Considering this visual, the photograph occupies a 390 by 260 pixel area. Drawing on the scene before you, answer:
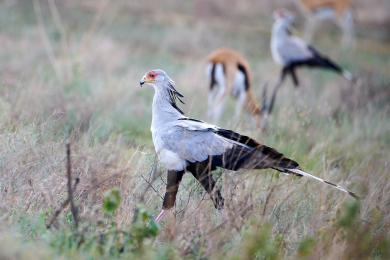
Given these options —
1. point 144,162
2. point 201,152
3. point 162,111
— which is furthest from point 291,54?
point 201,152

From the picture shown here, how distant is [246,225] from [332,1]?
51.9ft

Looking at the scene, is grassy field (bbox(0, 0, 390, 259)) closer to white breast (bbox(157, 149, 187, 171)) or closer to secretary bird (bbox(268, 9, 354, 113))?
white breast (bbox(157, 149, 187, 171))

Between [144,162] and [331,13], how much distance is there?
1457 centimetres

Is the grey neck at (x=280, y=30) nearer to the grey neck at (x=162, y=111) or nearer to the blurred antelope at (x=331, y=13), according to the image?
the blurred antelope at (x=331, y=13)

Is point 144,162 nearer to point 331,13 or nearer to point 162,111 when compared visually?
point 162,111

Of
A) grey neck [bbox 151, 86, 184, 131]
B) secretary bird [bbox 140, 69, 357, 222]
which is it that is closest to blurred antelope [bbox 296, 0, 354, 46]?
grey neck [bbox 151, 86, 184, 131]

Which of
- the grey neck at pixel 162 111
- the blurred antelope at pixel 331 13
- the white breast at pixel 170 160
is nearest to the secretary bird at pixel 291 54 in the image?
the blurred antelope at pixel 331 13

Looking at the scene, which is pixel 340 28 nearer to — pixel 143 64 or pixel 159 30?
pixel 159 30

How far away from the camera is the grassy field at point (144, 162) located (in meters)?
4.34

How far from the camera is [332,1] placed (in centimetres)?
1959

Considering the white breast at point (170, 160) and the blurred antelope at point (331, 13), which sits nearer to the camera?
the white breast at point (170, 160)

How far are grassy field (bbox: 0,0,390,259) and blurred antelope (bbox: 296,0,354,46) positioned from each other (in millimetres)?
3676

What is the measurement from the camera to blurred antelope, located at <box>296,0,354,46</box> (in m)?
18.9

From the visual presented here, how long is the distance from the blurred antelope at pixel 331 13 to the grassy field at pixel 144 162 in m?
3.68
